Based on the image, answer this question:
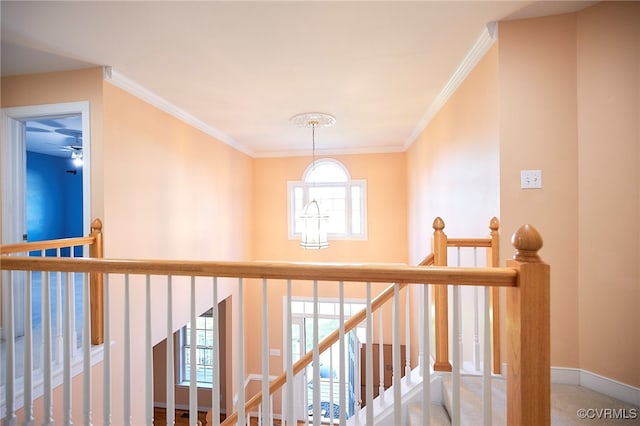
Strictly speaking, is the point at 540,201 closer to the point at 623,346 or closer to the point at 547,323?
the point at 623,346

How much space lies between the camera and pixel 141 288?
2.69m

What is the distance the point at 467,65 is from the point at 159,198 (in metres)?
3.07

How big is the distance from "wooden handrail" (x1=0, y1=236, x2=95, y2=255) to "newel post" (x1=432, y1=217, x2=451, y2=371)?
2433mm

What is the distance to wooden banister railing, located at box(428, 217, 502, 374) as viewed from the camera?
1.80 meters

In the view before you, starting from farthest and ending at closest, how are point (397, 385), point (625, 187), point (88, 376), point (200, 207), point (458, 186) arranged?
1. point (200, 207)
2. point (458, 186)
3. point (625, 187)
4. point (88, 376)
5. point (397, 385)

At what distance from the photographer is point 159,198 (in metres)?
2.94

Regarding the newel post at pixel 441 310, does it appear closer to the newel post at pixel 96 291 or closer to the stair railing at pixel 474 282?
the stair railing at pixel 474 282

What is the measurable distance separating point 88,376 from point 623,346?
105 inches

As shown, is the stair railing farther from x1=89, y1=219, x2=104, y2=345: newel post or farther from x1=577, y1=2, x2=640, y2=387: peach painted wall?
x1=577, y1=2, x2=640, y2=387: peach painted wall

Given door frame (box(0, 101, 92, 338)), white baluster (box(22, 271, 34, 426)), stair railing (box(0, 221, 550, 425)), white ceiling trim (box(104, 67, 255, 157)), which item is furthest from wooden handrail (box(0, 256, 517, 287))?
white ceiling trim (box(104, 67, 255, 157))

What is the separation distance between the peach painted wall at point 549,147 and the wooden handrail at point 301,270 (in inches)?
42.3

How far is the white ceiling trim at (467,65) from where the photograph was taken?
1.83 metres

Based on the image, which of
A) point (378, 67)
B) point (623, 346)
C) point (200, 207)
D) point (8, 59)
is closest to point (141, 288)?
point (200, 207)

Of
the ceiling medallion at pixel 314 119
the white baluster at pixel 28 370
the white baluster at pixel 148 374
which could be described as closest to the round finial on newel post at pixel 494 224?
the white baluster at pixel 148 374
